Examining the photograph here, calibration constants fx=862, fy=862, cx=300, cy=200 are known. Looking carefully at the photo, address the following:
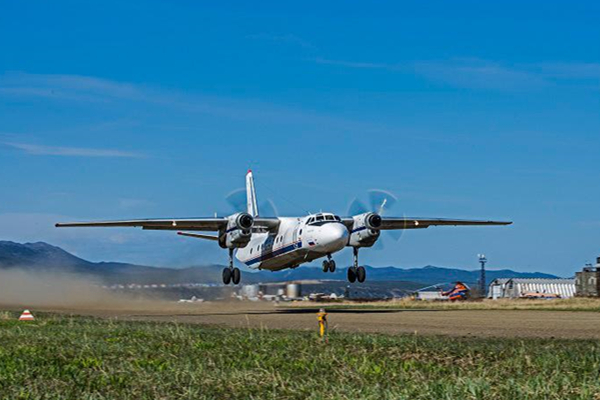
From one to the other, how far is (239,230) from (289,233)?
3.19 metres

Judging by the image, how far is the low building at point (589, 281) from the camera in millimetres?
90688

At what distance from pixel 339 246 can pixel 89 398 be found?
3308cm

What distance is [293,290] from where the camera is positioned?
77125 millimetres

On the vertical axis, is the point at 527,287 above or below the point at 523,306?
above

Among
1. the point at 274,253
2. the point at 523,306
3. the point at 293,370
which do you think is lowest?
the point at 293,370

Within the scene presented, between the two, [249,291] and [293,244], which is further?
[249,291]

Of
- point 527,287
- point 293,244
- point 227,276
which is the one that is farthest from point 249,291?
point 527,287

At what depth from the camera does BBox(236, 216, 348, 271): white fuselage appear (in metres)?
43.0

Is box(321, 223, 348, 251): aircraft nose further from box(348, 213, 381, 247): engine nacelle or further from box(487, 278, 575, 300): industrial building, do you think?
box(487, 278, 575, 300): industrial building

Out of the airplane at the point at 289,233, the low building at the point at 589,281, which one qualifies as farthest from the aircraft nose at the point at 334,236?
the low building at the point at 589,281

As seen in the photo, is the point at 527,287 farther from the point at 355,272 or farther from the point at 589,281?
the point at 355,272

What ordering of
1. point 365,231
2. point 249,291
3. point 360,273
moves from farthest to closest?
point 249,291 < point 360,273 < point 365,231

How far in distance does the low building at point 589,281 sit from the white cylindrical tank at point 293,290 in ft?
106

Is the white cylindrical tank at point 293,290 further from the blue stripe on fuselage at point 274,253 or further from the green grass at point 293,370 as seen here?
the green grass at point 293,370
